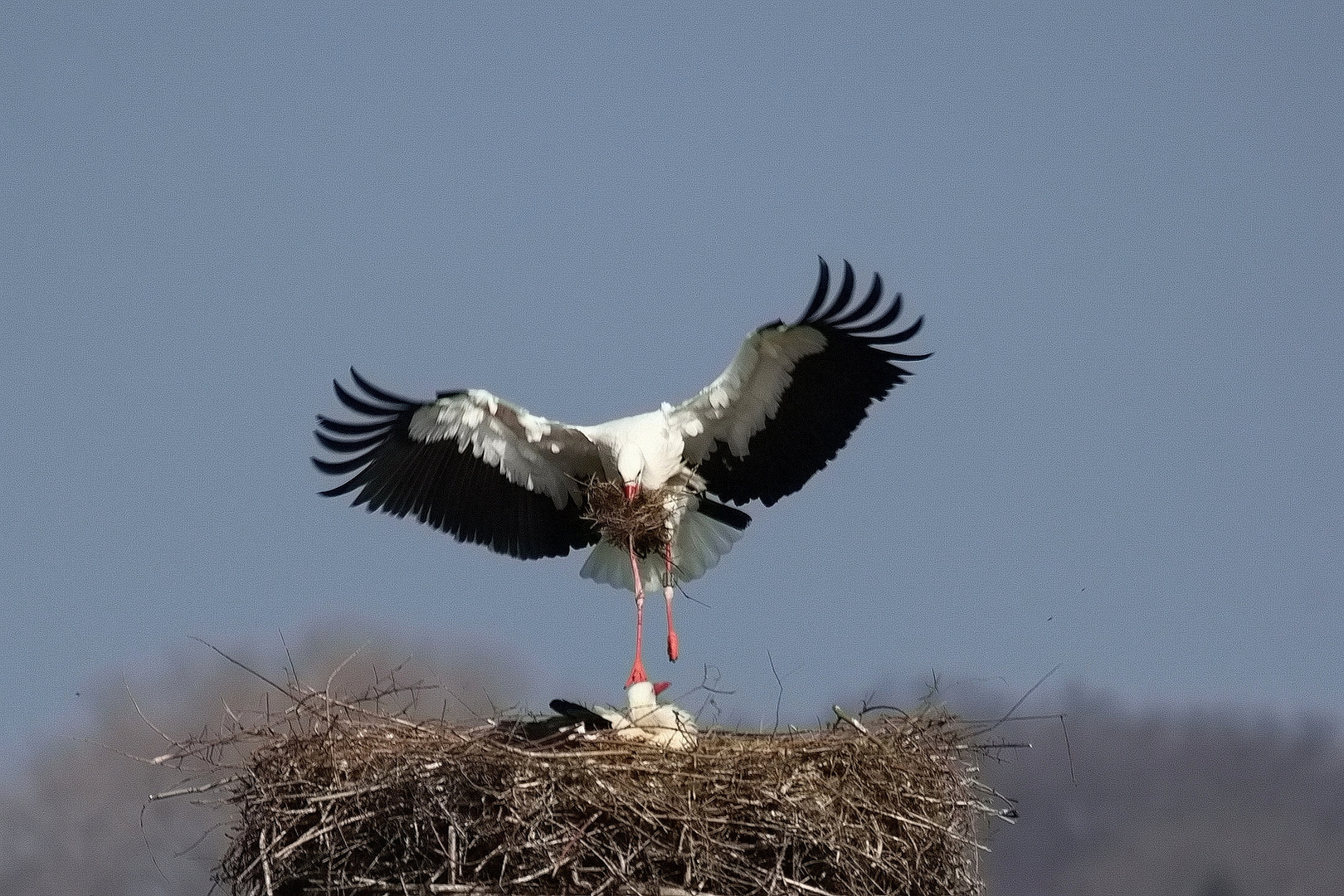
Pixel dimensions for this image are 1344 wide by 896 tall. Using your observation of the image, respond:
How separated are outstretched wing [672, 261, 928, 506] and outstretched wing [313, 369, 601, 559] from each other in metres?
0.51

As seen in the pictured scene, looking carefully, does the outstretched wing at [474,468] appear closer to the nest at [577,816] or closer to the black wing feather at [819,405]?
the black wing feather at [819,405]

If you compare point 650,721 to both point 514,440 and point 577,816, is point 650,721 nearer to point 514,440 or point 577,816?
point 577,816

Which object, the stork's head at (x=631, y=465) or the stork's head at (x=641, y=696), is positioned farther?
the stork's head at (x=631, y=465)

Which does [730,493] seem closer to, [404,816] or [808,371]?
[808,371]

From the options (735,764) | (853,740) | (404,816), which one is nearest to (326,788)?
(404,816)

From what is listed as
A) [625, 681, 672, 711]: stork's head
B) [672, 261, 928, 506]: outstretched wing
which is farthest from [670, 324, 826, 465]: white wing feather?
[625, 681, 672, 711]: stork's head

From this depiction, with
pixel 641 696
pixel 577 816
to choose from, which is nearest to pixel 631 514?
pixel 641 696

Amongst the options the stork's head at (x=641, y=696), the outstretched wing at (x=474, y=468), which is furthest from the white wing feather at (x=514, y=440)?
the stork's head at (x=641, y=696)

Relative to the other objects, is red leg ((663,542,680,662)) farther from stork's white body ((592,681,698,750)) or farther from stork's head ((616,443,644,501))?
stork's white body ((592,681,698,750))

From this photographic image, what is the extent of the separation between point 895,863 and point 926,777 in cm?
35

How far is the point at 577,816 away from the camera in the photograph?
18.7 ft

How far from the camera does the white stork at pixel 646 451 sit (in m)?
7.93

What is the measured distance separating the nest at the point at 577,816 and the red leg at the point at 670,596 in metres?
2.03

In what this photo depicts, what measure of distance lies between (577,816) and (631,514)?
2.56 meters
